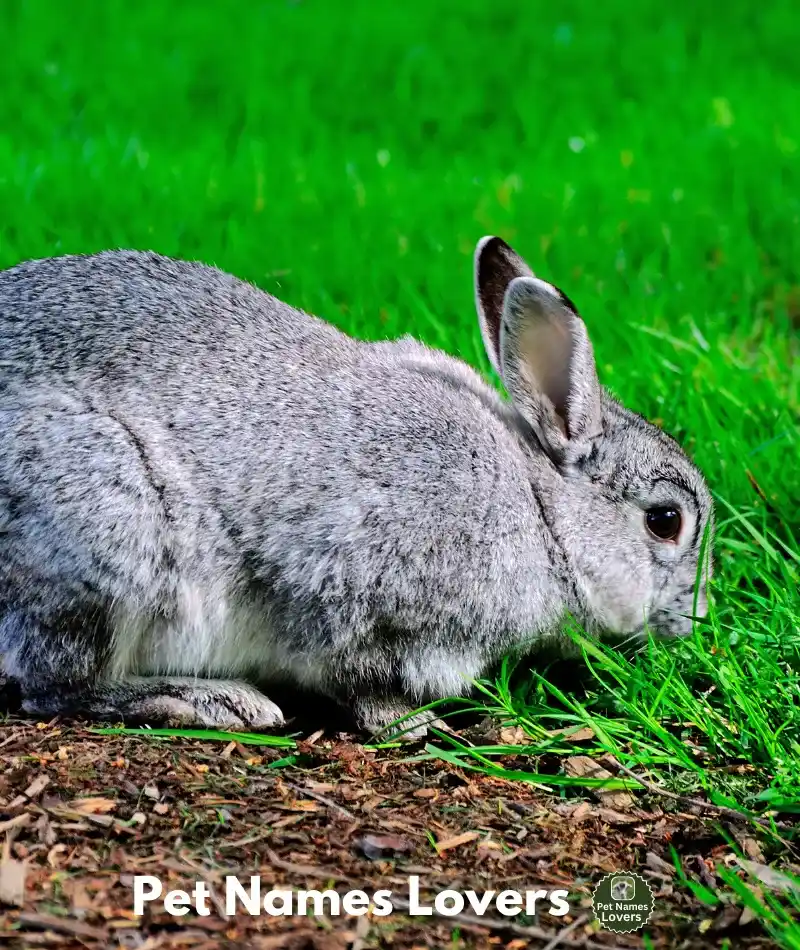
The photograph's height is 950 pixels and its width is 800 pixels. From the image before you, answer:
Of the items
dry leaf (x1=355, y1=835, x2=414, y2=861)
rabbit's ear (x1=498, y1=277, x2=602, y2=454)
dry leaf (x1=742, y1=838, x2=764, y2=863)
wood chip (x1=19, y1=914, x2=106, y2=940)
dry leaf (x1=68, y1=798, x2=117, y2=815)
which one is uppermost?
rabbit's ear (x1=498, y1=277, x2=602, y2=454)

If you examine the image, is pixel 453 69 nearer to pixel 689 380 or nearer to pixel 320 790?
pixel 689 380

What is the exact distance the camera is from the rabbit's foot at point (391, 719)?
4.55m

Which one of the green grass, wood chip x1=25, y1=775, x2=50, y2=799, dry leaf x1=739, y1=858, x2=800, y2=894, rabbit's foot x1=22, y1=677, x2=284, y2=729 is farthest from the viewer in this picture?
the green grass

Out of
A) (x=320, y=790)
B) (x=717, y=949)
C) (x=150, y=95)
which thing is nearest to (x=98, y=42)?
(x=150, y=95)

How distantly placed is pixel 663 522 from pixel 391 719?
3.86 feet

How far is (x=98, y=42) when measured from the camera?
971 centimetres

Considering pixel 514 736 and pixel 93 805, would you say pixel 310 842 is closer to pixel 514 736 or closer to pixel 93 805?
pixel 93 805

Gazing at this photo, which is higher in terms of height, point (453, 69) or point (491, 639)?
point (453, 69)

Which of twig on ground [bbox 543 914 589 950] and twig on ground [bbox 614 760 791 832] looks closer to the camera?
twig on ground [bbox 543 914 589 950]

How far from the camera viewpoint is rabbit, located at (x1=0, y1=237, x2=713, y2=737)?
4.36 metres

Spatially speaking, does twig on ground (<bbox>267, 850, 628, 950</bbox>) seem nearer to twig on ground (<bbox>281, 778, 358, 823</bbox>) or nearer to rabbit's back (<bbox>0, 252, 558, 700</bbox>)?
twig on ground (<bbox>281, 778, 358, 823</bbox>)

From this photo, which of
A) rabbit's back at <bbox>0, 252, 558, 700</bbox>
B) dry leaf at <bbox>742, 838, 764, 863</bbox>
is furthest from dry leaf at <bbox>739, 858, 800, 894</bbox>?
rabbit's back at <bbox>0, 252, 558, 700</bbox>

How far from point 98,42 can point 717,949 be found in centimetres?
813

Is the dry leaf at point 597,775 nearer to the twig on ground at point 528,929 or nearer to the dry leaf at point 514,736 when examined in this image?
the dry leaf at point 514,736
